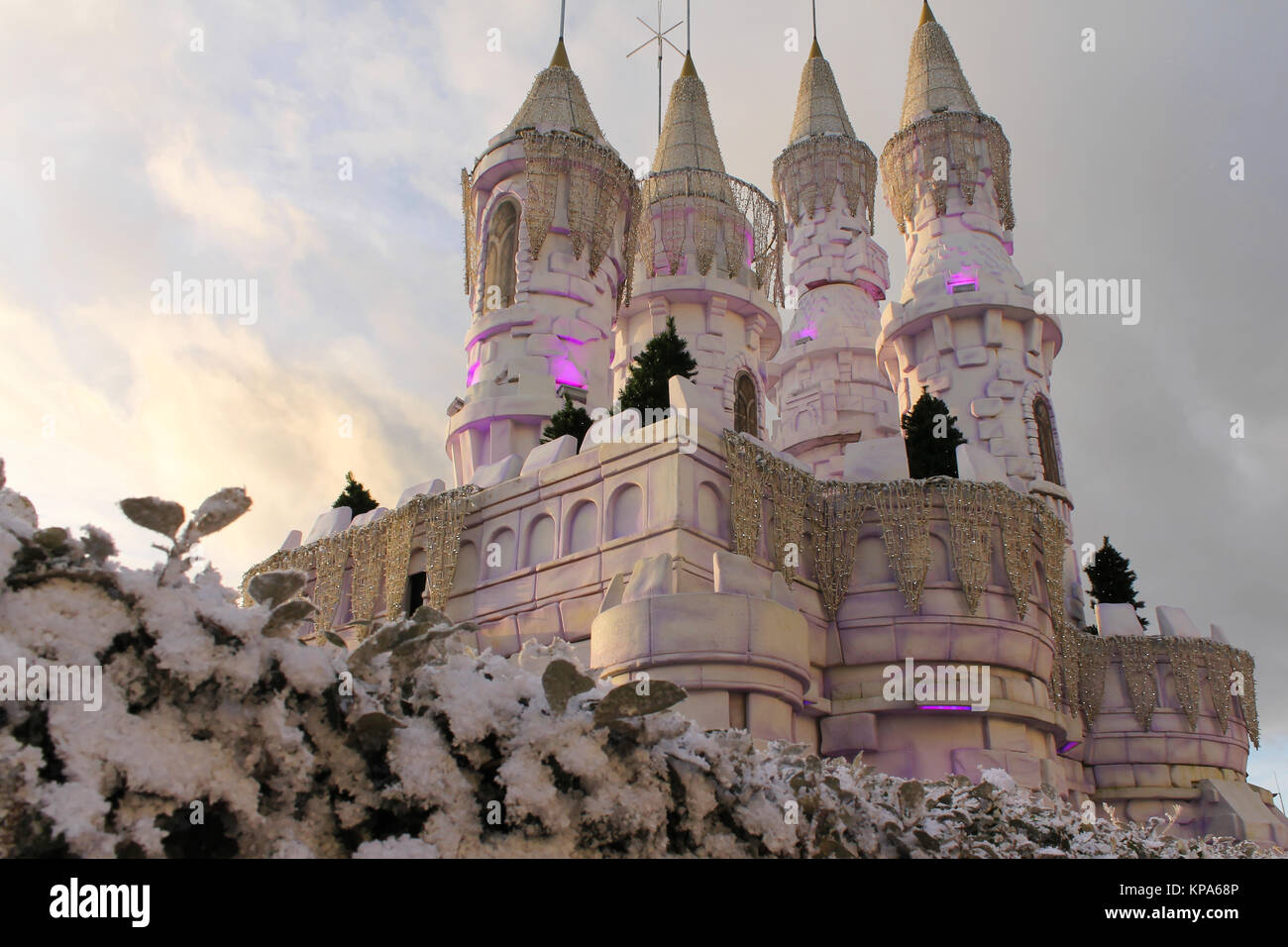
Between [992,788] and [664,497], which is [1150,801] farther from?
[992,788]

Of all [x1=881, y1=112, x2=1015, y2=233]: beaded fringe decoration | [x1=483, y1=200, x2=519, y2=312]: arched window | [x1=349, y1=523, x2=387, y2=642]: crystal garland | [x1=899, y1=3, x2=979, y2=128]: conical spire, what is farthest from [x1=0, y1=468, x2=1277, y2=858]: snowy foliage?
[x1=899, y1=3, x2=979, y2=128]: conical spire

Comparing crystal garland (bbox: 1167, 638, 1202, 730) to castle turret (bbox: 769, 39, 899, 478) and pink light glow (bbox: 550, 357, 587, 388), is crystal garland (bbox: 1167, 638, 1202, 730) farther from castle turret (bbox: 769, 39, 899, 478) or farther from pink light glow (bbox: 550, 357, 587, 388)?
castle turret (bbox: 769, 39, 899, 478)

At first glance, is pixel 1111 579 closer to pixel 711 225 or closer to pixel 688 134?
pixel 711 225

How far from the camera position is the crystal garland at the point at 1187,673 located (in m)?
16.6

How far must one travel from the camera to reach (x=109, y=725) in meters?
2.29

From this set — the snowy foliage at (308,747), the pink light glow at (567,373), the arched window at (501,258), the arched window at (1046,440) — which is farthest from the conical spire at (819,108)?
the snowy foliage at (308,747)

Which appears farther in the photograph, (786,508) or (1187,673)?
(1187,673)

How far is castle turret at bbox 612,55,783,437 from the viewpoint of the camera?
71.9 ft

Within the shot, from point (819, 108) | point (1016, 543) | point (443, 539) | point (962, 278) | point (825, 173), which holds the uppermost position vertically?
point (819, 108)

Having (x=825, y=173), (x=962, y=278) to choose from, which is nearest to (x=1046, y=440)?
(x=962, y=278)

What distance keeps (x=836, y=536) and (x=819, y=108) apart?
20.1m

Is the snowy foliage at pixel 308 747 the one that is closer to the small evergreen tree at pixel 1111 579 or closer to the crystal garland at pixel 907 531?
the crystal garland at pixel 907 531

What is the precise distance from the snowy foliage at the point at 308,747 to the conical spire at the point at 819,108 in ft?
92.5

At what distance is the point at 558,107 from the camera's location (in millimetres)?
19891
